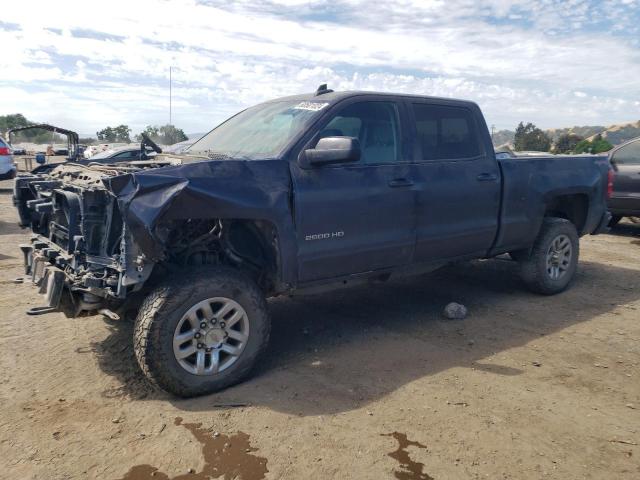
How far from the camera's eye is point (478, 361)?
436 centimetres

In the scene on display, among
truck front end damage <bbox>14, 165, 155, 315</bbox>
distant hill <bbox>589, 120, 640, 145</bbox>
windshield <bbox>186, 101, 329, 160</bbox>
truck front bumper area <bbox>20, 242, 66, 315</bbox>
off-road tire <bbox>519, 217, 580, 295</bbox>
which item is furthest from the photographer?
distant hill <bbox>589, 120, 640, 145</bbox>

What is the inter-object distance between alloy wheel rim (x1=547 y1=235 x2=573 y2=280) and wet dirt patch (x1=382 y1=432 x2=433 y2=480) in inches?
141

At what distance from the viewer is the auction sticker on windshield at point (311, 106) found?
447 centimetres

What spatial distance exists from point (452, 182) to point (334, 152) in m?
1.49

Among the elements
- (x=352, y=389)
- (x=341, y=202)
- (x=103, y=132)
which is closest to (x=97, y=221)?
(x=341, y=202)

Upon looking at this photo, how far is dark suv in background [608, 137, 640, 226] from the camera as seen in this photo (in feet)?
31.2

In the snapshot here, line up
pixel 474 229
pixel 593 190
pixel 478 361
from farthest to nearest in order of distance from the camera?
pixel 593 190
pixel 474 229
pixel 478 361

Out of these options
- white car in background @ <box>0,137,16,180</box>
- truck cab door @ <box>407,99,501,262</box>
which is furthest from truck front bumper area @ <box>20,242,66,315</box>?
white car in background @ <box>0,137,16,180</box>

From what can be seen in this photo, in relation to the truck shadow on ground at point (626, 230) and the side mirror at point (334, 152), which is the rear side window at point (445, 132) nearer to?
the side mirror at point (334, 152)

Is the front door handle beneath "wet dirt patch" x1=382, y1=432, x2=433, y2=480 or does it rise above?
above

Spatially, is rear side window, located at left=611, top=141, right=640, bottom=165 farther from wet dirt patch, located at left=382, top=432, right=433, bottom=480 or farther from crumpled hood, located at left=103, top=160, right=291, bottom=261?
wet dirt patch, located at left=382, top=432, right=433, bottom=480

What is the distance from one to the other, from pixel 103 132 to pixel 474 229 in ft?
137

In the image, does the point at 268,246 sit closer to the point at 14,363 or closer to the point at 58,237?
the point at 58,237

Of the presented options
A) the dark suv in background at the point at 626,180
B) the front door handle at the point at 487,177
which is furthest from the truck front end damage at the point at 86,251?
the dark suv in background at the point at 626,180
